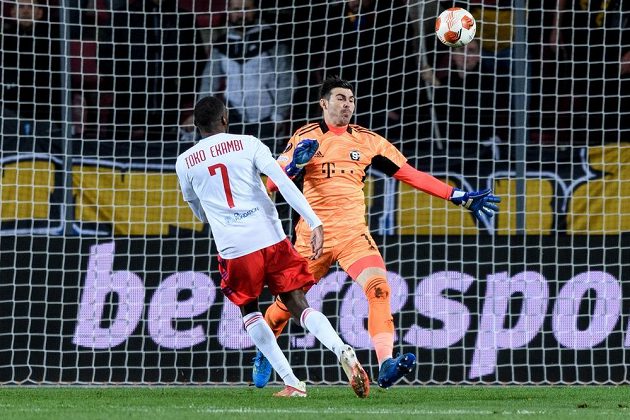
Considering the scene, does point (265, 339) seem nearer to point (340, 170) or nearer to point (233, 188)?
point (233, 188)

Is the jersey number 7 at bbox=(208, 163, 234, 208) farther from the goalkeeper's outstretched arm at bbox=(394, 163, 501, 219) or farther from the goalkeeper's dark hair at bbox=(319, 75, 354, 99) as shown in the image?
the goalkeeper's outstretched arm at bbox=(394, 163, 501, 219)

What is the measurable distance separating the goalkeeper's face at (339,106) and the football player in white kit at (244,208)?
3.59 ft

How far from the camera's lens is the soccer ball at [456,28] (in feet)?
29.9

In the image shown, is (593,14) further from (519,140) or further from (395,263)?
(395,263)

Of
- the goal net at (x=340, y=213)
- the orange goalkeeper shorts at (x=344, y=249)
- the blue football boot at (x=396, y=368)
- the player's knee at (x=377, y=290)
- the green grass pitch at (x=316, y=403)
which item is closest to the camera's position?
the green grass pitch at (x=316, y=403)

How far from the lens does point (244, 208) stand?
279 inches

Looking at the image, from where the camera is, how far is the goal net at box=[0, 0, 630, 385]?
990cm

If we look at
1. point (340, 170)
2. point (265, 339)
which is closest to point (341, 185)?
point (340, 170)

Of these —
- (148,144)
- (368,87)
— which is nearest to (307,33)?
(368,87)

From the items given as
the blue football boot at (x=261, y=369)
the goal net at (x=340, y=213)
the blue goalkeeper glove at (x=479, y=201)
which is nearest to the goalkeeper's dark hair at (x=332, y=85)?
the goal net at (x=340, y=213)

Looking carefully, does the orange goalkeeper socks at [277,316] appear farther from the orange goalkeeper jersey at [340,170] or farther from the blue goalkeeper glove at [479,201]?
the blue goalkeeper glove at [479,201]

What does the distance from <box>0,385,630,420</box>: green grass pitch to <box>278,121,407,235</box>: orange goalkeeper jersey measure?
117 centimetres

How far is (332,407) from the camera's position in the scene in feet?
22.2

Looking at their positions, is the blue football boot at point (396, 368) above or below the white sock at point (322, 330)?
below
